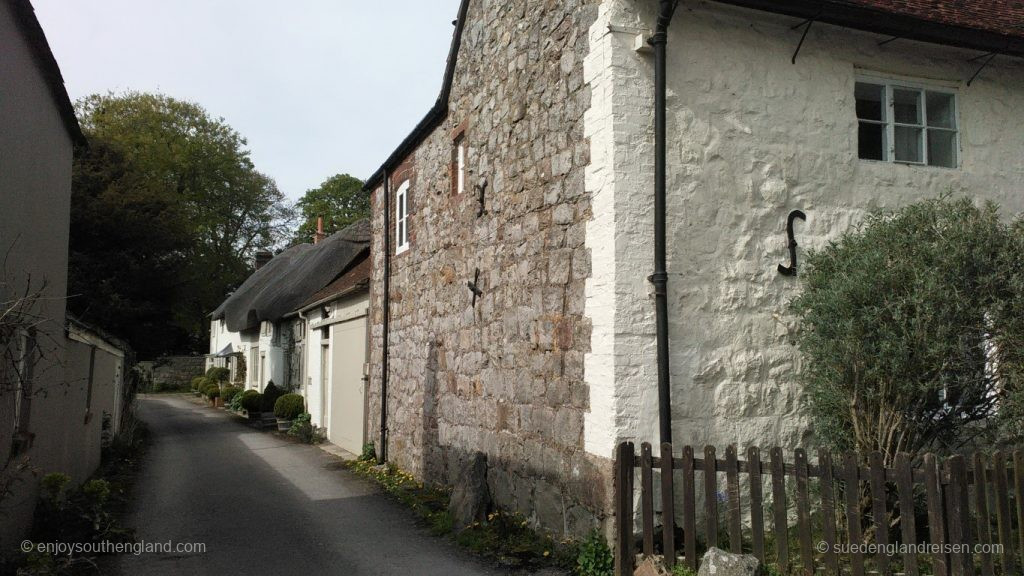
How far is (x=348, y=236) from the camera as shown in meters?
20.2

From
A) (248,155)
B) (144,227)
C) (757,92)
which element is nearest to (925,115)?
(757,92)

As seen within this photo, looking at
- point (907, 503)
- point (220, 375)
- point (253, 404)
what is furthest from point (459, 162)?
point (220, 375)

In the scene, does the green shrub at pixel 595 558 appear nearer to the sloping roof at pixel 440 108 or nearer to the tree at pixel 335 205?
Answer: the sloping roof at pixel 440 108

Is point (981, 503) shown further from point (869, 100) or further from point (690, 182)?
point (869, 100)

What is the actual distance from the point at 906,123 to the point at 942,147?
458 millimetres

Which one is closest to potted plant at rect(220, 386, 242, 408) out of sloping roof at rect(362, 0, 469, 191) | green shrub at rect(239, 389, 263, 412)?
green shrub at rect(239, 389, 263, 412)

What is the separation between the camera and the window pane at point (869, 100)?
6966 mm

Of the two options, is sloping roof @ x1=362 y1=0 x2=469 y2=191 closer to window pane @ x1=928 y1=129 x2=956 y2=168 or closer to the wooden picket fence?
window pane @ x1=928 y1=129 x2=956 y2=168

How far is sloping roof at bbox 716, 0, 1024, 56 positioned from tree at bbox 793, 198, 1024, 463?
1.75 m

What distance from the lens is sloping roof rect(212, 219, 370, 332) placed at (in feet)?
64.3

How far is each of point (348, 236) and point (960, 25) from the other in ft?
51.3

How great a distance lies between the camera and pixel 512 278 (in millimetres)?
7680

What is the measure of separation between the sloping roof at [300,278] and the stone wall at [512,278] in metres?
8.07

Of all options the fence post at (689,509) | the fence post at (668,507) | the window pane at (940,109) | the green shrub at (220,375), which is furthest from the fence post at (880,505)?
the green shrub at (220,375)
